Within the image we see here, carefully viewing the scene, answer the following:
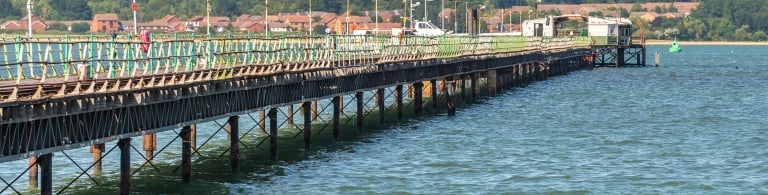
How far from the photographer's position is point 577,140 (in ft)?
229

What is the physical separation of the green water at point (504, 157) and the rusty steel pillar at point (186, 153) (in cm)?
45

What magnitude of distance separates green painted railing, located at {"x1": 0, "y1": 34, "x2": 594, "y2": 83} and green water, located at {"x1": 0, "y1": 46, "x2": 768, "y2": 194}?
11.6 feet

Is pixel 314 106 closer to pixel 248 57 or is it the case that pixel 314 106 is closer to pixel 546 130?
pixel 546 130

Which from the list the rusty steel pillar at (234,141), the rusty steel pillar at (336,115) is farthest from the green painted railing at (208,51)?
the rusty steel pillar at (234,141)

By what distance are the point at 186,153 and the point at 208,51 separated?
560cm

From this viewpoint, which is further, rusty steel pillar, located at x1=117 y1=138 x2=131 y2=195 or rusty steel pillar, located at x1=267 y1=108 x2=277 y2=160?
rusty steel pillar, located at x1=267 y1=108 x2=277 y2=160

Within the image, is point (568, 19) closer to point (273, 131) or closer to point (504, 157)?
point (504, 157)

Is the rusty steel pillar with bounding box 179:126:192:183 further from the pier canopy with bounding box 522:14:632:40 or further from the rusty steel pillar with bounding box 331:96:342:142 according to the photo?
the pier canopy with bounding box 522:14:632:40

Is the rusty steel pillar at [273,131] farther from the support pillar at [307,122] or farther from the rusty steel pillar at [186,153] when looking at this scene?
the rusty steel pillar at [186,153]

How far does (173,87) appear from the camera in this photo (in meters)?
42.9

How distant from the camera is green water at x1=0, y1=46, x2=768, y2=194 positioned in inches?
1961

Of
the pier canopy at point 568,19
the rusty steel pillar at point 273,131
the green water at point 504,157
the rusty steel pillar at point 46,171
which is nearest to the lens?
the rusty steel pillar at point 46,171

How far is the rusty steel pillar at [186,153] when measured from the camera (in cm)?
4638

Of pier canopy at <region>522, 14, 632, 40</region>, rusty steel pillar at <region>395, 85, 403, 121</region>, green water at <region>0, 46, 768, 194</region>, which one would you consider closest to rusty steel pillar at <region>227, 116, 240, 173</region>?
green water at <region>0, 46, 768, 194</region>
